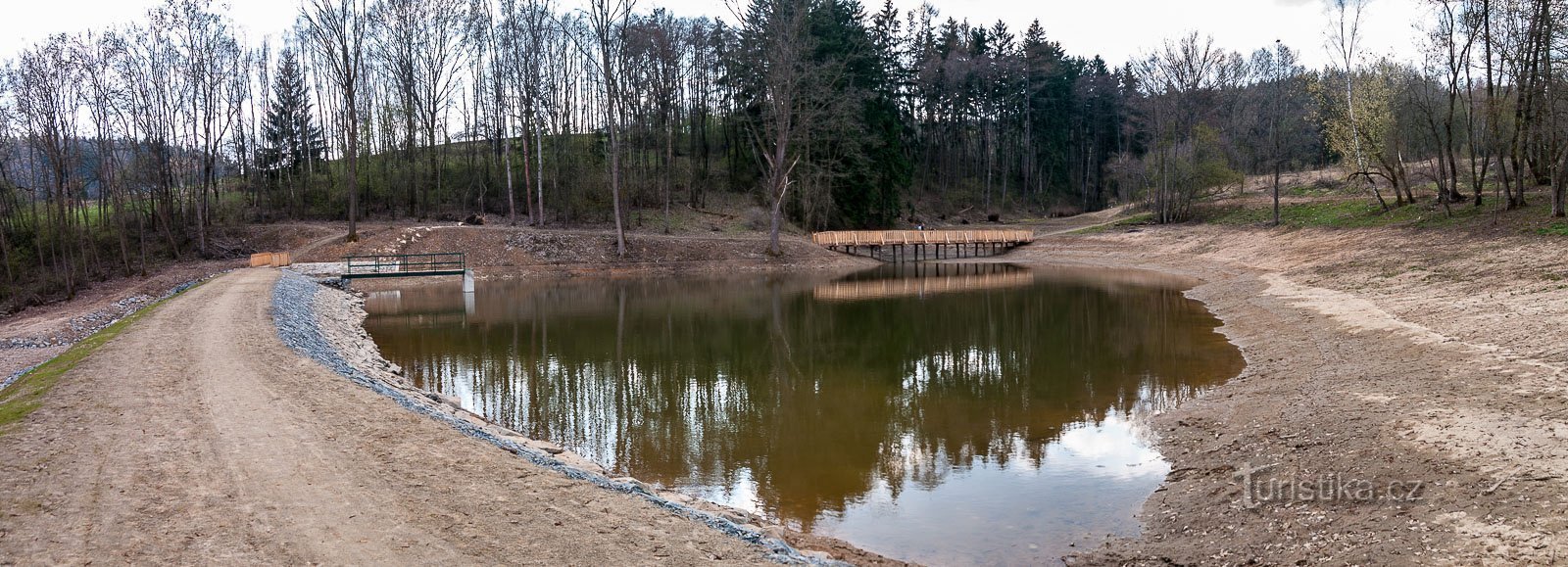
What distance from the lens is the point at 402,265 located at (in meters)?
32.1

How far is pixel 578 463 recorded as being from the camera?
364 inches

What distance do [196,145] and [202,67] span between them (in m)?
4.00

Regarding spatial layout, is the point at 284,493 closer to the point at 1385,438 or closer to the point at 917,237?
the point at 1385,438

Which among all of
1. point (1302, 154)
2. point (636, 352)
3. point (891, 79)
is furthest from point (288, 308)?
point (1302, 154)

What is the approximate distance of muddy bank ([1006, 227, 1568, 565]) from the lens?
6062 millimetres

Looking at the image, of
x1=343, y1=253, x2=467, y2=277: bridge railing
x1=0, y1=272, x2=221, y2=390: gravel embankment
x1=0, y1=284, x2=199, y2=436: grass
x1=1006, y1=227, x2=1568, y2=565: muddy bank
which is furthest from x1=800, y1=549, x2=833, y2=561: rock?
x1=343, y1=253, x2=467, y2=277: bridge railing

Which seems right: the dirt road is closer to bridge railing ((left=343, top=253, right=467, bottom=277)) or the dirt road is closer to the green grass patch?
bridge railing ((left=343, top=253, right=467, bottom=277))

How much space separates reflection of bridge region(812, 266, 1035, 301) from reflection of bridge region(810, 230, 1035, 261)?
9.99 metres

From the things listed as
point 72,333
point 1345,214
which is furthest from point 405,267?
point 1345,214

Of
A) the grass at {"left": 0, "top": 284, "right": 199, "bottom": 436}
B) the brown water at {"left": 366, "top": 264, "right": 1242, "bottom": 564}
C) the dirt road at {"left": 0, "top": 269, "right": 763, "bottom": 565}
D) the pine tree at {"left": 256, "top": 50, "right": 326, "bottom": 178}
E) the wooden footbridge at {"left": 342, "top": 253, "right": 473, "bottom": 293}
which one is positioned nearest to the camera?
the dirt road at {"left": 0, "top": 269, "right": 763, "bottom": 565}

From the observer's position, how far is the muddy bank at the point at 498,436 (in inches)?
268

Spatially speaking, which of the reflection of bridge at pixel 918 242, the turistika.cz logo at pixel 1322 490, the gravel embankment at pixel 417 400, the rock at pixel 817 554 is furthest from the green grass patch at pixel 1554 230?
the reflection of bridge at pixel 918 242

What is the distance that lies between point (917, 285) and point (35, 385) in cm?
2890

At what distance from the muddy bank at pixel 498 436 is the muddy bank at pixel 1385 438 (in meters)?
2.35
